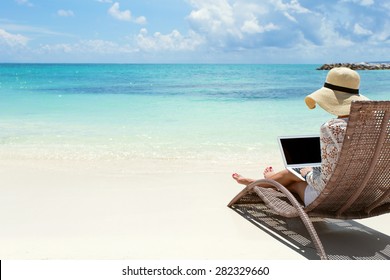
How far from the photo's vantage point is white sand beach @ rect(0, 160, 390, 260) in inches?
138

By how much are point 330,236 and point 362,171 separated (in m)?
0.74

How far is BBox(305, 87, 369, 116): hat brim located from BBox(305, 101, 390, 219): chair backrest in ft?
0.81

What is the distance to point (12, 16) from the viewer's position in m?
58.8

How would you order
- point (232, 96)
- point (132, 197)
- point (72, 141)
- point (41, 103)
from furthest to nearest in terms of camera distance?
point (232, 96) < point (41, 103) < point (72, 141) < point (132, 197)

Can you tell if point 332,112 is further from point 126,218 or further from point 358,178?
point 126,218

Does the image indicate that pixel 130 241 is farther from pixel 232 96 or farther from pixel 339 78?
pixel 232 96

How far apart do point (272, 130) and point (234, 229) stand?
6963 millimetres

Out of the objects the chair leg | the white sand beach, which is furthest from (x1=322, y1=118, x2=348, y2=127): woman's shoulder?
the white sand beach

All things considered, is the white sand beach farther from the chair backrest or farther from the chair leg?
the chair backrest

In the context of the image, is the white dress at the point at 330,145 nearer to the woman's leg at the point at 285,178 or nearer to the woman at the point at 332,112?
the woman at the point at 332,112

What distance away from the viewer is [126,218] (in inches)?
168

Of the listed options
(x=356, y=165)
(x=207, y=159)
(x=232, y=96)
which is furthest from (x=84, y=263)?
(x=232, y=96)

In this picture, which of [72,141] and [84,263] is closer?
[84,263]

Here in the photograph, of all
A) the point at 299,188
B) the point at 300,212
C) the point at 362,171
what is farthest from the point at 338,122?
the point at 299,188
